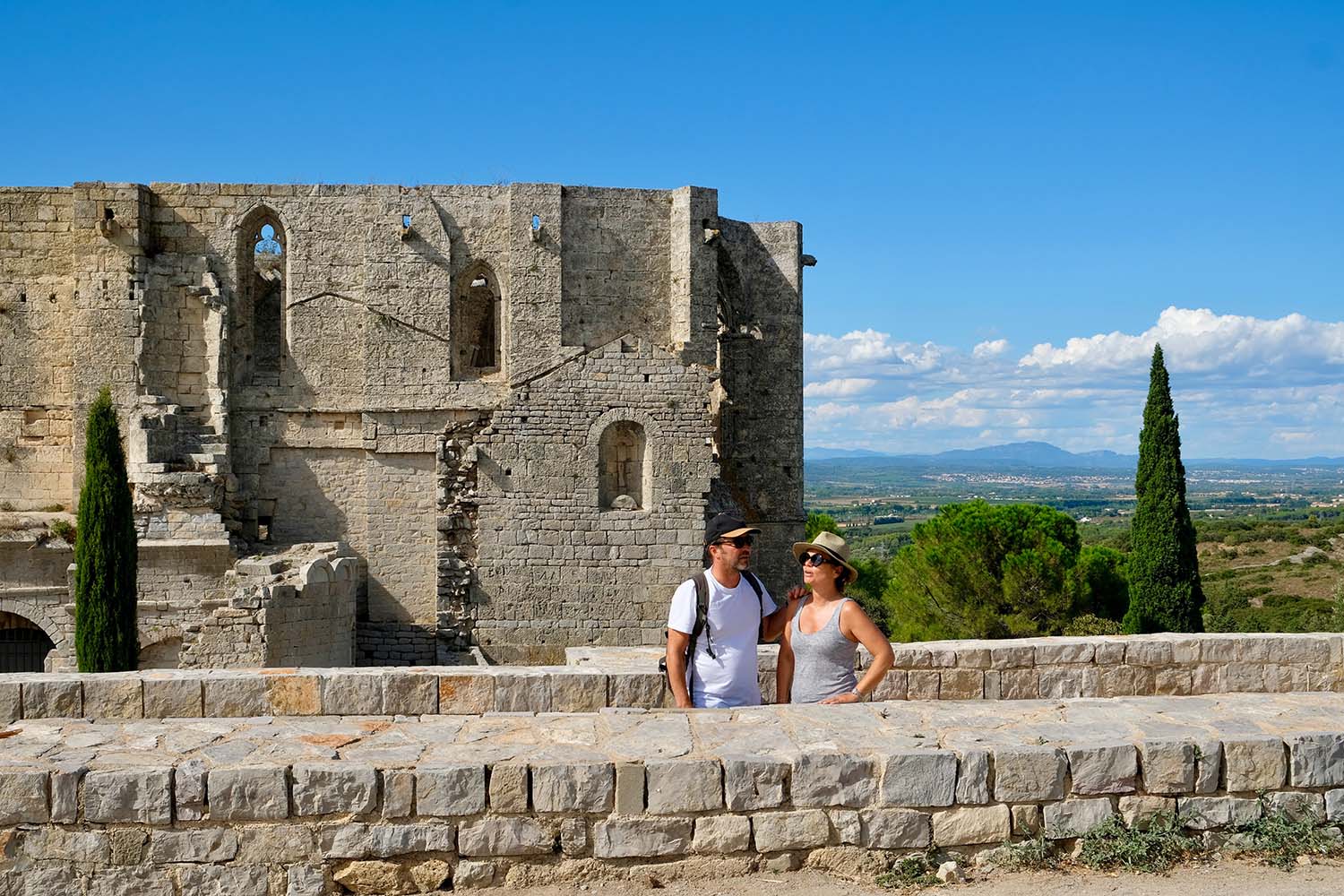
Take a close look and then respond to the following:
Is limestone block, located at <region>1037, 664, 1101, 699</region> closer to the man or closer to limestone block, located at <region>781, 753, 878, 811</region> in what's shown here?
the man

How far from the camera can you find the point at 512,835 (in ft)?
19.8

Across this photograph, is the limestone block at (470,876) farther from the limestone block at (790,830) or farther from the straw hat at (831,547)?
the straw hat at (831,547)

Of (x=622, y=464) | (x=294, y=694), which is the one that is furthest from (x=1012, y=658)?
(x=622, y=464)

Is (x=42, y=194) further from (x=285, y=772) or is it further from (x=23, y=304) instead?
(x=285, y=772)

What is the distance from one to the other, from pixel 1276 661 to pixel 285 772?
27.3ft

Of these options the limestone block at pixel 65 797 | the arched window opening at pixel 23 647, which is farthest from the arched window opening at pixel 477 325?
the limestone block at pixel 65 797

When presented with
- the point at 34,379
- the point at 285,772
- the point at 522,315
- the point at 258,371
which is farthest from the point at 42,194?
the point at 285,772

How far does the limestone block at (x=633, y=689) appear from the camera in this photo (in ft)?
28.9

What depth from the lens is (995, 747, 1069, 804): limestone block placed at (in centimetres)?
627

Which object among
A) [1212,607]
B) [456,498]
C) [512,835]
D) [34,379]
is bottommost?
[1212,607]

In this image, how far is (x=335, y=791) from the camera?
598cm

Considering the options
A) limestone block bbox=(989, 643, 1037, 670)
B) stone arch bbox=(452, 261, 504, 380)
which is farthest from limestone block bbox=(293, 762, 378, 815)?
stone arch bbox=(452, 261, 504, 380)

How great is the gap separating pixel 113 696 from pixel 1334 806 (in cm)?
772

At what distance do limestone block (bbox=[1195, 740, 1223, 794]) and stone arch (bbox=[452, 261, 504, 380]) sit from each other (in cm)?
1454
